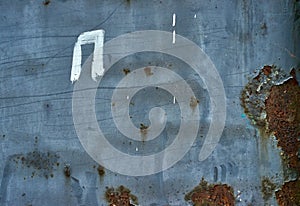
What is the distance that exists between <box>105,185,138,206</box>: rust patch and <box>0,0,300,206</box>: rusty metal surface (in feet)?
0.11

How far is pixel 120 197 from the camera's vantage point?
279 cm

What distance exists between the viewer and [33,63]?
2.80m

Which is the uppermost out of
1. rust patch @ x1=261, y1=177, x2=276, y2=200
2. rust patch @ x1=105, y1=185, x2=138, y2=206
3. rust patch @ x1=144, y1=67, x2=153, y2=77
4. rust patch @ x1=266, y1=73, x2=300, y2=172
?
rust patch @ x1=144, y1=67, x2=153, y2=77

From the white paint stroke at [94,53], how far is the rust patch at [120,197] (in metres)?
0.81

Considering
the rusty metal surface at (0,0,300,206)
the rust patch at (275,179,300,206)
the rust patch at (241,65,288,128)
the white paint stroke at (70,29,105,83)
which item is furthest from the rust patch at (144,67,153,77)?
the rust patch at (275,179,300,206)

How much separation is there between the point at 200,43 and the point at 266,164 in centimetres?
99

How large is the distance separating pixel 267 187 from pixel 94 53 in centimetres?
157

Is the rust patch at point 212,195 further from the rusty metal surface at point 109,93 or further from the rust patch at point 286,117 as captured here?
the rust patch at point 286,117

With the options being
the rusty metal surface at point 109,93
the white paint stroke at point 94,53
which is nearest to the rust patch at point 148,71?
the rusty metal surface at point 109,93

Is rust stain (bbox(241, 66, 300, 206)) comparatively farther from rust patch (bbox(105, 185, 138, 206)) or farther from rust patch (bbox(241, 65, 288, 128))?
rust patch (bbox(105, 185, 138, 206))

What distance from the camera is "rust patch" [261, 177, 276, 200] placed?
280 cm

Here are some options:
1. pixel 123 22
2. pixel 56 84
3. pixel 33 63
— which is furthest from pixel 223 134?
pixel 33 63

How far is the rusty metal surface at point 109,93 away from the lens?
2.79 meters

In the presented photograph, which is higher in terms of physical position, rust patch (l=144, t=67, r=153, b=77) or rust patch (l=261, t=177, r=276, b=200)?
rust patch (l=144, t=67, r=153, b=77)
